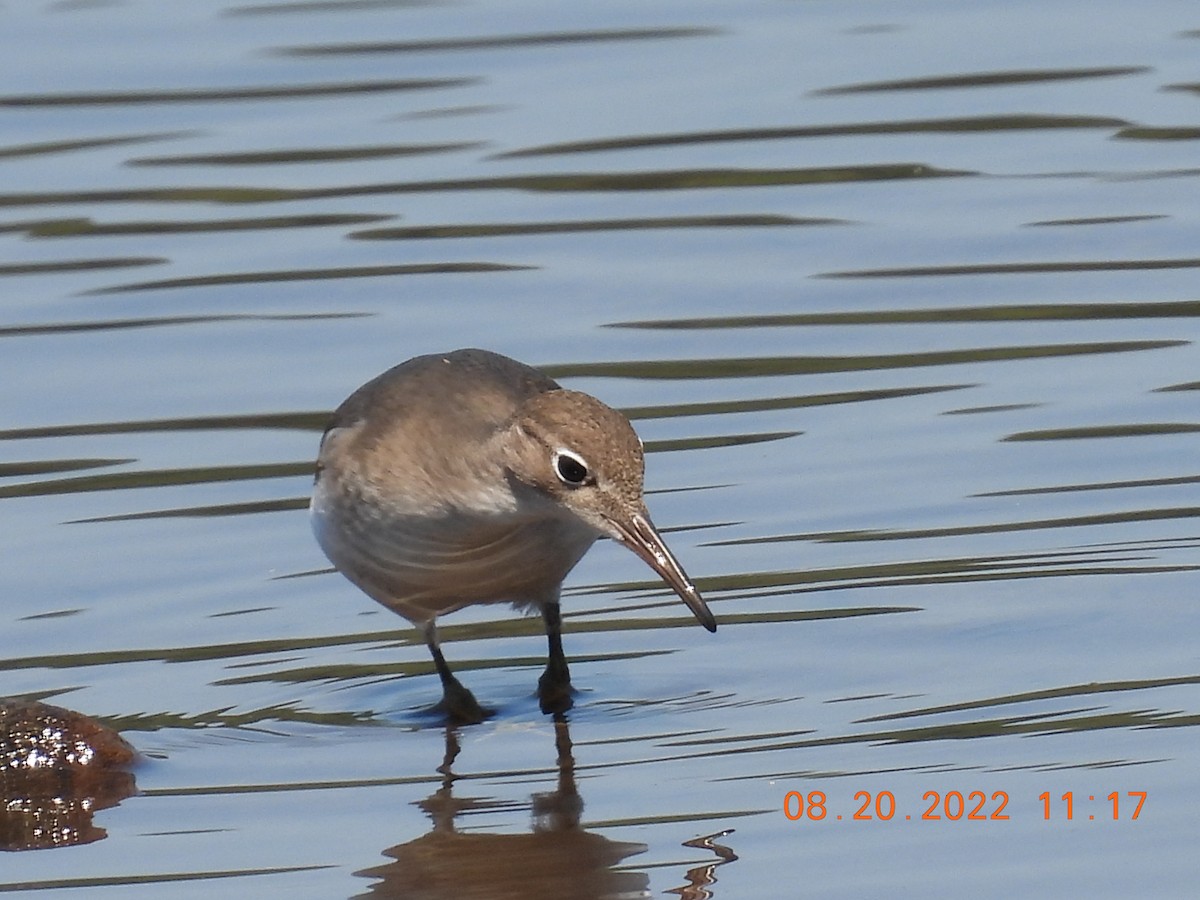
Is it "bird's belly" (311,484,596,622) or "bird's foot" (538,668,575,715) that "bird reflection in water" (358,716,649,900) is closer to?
"bird's foot" (538,668,575,715)

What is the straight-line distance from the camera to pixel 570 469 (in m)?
8.00

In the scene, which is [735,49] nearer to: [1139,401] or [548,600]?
[1139,401]

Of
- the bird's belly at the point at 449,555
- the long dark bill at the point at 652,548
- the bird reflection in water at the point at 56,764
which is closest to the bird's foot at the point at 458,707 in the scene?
the bird's belly at the point at 449,555

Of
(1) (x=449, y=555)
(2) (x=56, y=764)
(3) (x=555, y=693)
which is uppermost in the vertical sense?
(1) (x=449, y=555)

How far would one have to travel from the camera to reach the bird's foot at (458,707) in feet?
27.5

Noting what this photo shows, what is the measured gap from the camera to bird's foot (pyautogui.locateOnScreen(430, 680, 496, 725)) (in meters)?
8.37

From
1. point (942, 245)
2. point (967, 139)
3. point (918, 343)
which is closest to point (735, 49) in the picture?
point (967, 139)

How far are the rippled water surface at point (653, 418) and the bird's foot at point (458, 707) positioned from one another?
74 mm

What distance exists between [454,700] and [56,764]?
48.1 inches

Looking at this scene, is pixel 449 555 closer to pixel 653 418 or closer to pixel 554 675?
pixel 554 675
